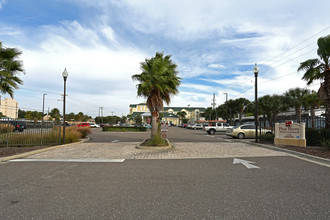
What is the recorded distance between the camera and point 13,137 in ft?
41.2

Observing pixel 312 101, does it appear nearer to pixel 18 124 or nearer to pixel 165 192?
pixel 165 192

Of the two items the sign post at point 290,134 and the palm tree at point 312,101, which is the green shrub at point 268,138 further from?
the palm tree at point 312,101

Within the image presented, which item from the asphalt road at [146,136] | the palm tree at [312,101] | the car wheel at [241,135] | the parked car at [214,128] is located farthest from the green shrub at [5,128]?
the palm tree at [312,101]

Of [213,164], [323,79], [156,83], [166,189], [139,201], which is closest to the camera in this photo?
[139,201]

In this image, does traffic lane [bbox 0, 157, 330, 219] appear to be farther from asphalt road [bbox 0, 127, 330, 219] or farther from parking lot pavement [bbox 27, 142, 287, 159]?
parking lot pavement [bbox 27, 142, 287, 159]

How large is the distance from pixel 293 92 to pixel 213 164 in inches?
1295

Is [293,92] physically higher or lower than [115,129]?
higher

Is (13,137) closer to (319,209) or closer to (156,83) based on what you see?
(156,83)

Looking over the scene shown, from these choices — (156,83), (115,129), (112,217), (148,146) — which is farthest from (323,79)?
(115,129)

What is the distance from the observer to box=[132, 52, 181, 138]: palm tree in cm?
1355

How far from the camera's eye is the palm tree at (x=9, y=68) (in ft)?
40.2

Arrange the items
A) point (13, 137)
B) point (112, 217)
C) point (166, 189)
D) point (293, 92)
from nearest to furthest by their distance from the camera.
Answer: point (112, 217) → point (166, 189) → point (13, 137) → point (293, 92)

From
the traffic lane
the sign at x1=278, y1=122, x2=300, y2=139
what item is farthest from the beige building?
the sign at x1=278, y1=122, x2=300, y2=139

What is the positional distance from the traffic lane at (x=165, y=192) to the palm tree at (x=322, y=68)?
8958mm
